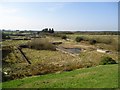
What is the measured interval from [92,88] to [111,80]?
1.53 m

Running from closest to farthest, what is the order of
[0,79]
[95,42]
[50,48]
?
1. [0,79]
2. [50,48]
3. [95,42]

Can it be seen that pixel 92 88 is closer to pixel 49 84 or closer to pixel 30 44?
pixel 49 84

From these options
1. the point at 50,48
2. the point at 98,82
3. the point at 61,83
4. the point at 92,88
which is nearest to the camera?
the point at 92,88

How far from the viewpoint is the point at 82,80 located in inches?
476

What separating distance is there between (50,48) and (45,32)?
218 feet

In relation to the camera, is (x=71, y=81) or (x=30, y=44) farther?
(x=30, y=44)

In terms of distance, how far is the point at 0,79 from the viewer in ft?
51.9

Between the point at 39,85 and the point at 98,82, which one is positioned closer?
the point at 98,82

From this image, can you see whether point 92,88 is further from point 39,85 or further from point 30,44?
point 30,44

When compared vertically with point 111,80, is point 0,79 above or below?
below

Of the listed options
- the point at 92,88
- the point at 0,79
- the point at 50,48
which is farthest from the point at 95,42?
the point at 92,88

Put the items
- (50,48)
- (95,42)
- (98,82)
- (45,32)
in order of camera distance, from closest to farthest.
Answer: (98,82) → (50,48) → (95,42) → (45,32)

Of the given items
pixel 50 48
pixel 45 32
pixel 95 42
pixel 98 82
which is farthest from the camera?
pixel 45 32

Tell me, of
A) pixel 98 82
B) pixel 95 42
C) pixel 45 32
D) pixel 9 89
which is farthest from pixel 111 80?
pixel 45 32
